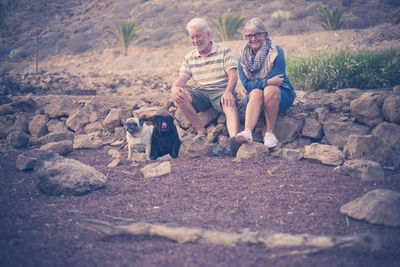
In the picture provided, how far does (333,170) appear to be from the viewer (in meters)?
3.40

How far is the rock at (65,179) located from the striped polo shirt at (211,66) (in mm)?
2183

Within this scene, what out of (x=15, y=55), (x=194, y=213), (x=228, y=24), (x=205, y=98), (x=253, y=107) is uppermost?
(x=15, y=55)

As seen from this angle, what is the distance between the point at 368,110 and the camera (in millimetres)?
4207

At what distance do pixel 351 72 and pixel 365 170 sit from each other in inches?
111

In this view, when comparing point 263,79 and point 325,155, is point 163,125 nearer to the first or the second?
point 263,79

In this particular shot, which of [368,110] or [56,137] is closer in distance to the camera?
[368,110]

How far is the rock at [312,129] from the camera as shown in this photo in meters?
4.41

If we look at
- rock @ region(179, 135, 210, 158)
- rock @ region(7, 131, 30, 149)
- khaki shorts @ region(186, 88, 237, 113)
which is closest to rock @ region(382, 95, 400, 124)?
khaki shorts @ region(186, 88, 237, 113)

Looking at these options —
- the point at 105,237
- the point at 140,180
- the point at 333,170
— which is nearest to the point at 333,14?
the point at 333,170

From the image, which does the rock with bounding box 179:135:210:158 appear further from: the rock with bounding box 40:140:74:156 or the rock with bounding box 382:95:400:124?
the rock with bounding box 382:95:400:124

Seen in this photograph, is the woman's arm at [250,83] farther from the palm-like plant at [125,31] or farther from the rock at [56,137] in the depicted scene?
the palm-like plant at [125,31]

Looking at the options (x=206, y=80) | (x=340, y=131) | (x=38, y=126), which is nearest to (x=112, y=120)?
(x=38, y=126)

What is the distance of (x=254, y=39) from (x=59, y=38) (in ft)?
66.4

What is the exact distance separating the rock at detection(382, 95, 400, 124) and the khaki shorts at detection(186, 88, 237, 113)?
2003 millimetres
